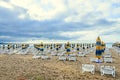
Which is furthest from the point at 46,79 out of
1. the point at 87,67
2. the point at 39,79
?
the point at 87,67

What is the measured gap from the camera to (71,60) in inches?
824

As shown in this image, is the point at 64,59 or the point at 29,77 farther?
the point at 64,59

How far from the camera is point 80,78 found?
11.5 m

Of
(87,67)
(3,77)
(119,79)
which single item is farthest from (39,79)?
(119,79)

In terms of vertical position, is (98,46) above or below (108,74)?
above

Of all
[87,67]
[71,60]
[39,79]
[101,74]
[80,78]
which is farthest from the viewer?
[71,60]

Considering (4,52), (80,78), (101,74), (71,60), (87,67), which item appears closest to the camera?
(80,78)

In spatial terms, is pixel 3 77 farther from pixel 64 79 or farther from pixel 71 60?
pixel 71 60

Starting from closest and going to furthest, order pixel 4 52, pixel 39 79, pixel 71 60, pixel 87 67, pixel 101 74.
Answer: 1. pixel 39 79
2. pixel 101 74
3. pixel 87 67
4. pixel 71 60
5. pixel 4 52

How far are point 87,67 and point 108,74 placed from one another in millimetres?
1631

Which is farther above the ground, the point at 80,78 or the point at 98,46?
the point at 98,46

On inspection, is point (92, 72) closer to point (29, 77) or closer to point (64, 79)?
point (64, 79)

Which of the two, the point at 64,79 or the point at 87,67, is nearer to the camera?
the point at 64,79

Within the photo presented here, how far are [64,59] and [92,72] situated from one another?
8.11 meters
